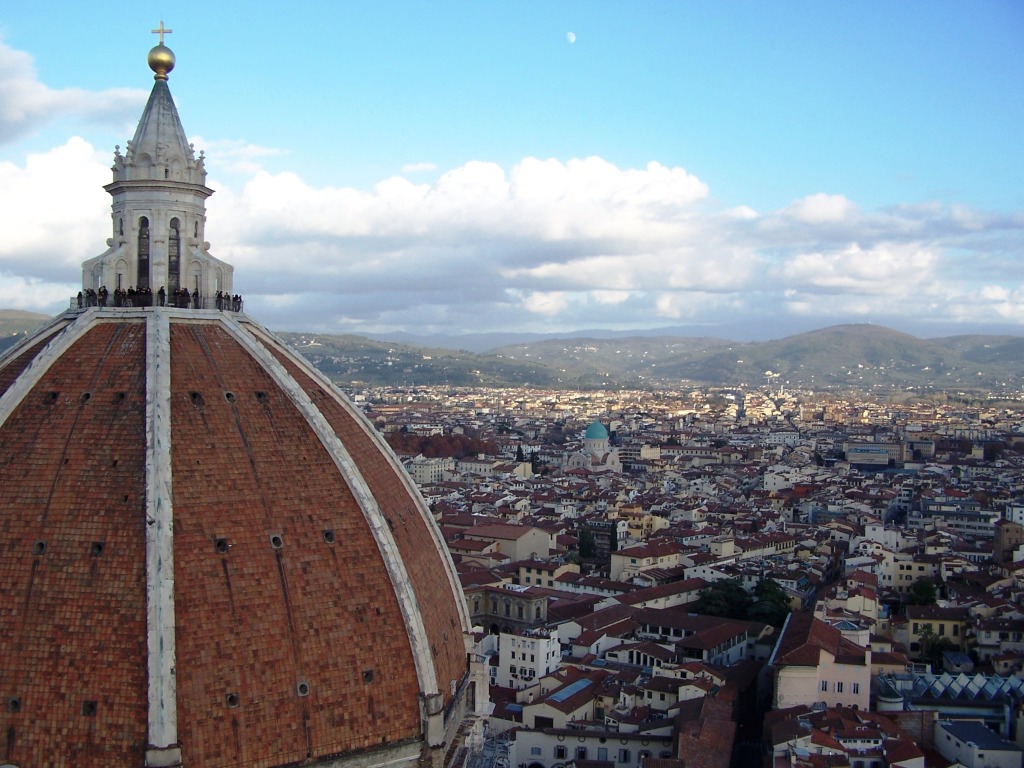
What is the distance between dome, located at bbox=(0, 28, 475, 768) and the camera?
1044 centimetres

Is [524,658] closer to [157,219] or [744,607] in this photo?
[744,607]

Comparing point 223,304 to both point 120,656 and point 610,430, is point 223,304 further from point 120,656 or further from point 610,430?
point 610,430

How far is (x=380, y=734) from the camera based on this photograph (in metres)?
11.6

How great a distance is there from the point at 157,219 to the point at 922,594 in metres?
38.7

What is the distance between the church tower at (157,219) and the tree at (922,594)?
37511mm

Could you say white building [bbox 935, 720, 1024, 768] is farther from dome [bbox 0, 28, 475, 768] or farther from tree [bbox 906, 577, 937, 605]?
dome [bbox 0, 28, 475, 768]

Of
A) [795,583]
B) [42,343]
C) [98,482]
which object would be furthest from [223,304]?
[795,583]

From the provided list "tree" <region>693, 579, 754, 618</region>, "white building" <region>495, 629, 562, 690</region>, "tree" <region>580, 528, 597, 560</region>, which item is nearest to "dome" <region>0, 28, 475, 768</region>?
"white building" <region>495, 629, 562, 690</region>

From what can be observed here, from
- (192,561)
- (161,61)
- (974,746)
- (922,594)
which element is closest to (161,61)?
(161,61)

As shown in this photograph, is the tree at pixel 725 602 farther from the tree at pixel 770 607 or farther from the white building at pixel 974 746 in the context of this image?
the white building at pixel 974 746

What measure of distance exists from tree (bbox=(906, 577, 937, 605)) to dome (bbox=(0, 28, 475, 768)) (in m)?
35.4

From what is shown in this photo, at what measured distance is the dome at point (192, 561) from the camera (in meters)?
10.4

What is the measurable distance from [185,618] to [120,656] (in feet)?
2.22

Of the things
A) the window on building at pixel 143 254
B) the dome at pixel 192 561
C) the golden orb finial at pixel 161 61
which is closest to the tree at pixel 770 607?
the dome at pixel 192 561
